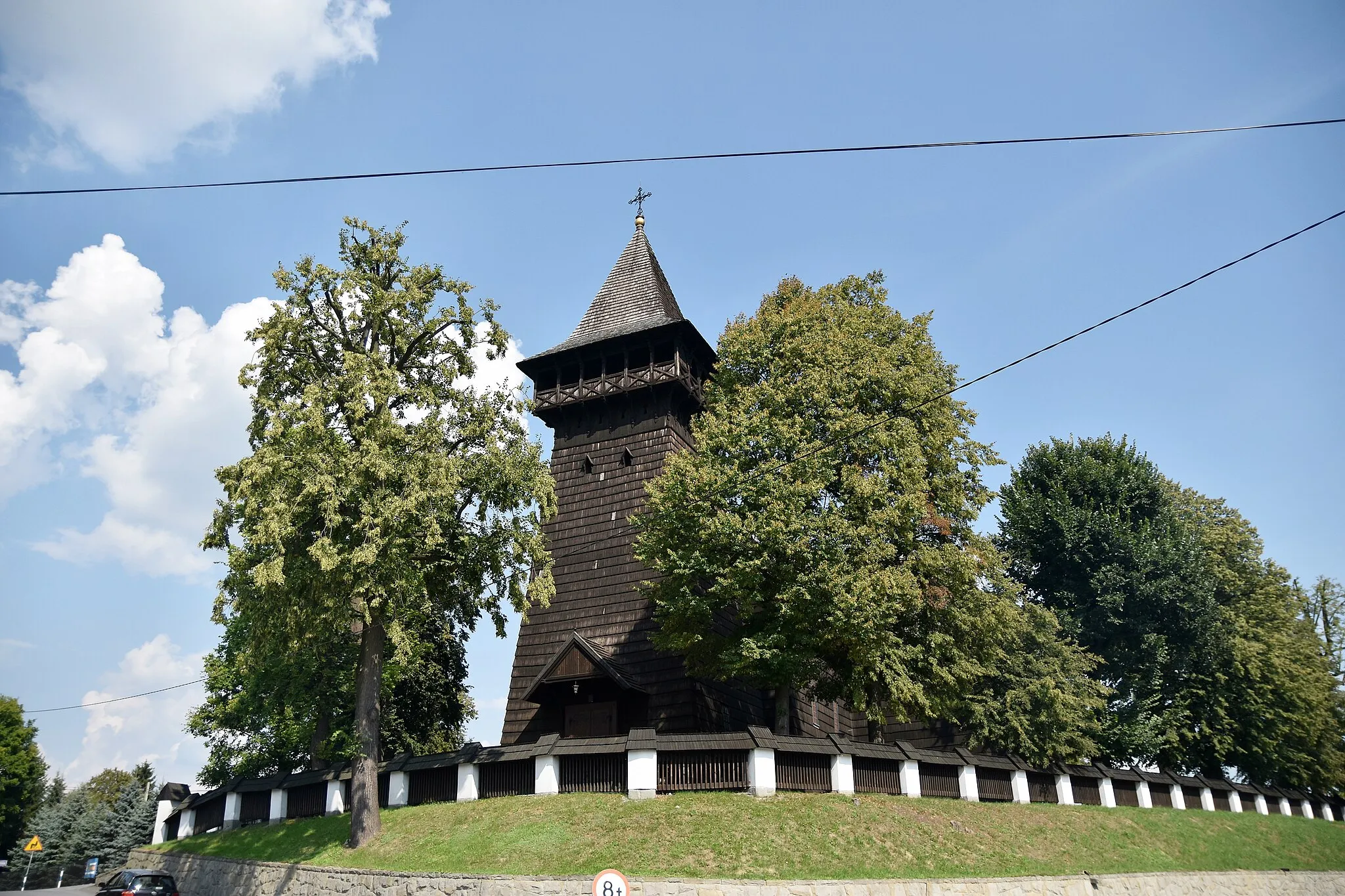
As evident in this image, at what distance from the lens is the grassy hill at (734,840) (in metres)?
15.2

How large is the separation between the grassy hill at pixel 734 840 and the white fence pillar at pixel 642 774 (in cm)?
28

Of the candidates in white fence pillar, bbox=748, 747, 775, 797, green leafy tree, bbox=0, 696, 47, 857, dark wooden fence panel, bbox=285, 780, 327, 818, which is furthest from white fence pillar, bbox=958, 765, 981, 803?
green leafy tree, bbox=0, 696, 47, 857

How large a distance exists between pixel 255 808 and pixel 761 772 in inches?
543

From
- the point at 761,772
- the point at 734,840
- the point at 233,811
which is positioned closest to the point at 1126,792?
the point at 761,772

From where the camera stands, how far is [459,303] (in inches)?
838

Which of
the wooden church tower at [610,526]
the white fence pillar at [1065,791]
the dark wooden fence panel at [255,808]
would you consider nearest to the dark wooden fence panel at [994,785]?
the white fence pillar at [1065,791]

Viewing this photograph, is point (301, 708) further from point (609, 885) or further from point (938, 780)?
point (609, 885)

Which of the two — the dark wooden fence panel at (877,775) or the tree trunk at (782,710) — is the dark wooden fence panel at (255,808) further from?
the dark wooden fence panel at (877,775)

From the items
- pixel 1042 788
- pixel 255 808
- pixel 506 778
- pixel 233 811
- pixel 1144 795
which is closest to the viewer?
pixel 506 778

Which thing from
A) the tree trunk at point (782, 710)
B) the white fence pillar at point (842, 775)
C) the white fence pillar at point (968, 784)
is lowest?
the white fence pillar at point (968, 784)

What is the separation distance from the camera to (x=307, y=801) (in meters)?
21.6

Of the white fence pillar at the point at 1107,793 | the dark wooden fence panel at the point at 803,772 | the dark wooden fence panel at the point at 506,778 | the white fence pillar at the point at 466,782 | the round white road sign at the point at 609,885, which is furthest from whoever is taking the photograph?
the white fence pillar at the point at 1107,793

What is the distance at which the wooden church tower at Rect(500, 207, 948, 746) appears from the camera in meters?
24.0

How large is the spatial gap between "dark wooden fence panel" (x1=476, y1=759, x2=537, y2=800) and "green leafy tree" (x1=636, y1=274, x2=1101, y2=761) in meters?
Answer: 4.70
